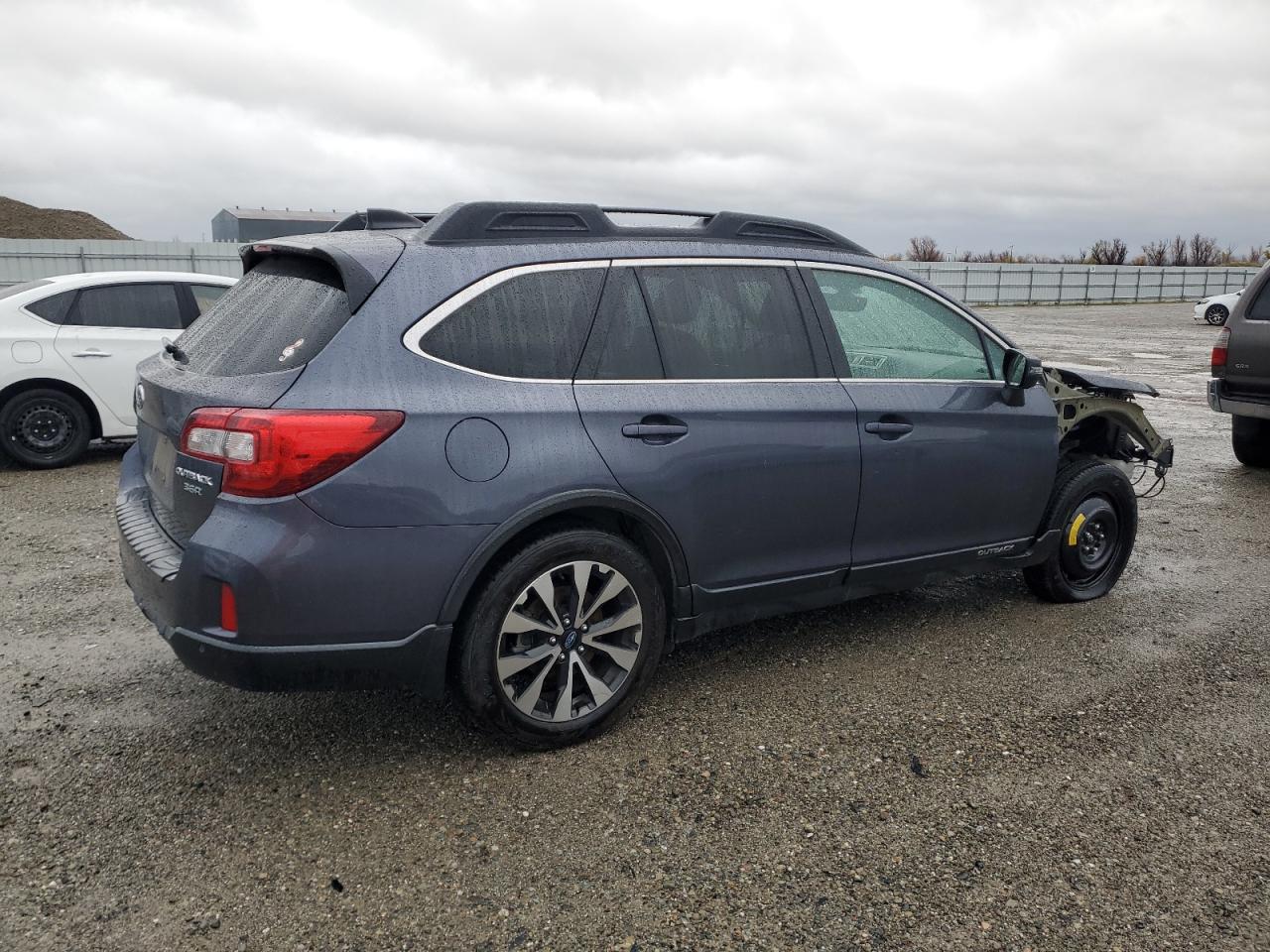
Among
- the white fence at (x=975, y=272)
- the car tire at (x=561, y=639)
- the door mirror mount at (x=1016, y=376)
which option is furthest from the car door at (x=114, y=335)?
the white fence at (x=975, y=272)

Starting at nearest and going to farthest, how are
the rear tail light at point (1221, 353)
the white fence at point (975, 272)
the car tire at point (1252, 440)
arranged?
the rear tail light at point (1221, 353), the car tire at point (1252, 440), the white fence at point (975, 272)

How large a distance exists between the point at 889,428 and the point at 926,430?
0.21 m

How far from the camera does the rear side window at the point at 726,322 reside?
366cm

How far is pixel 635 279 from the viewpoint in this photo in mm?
3627

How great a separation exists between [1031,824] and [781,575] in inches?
48.2

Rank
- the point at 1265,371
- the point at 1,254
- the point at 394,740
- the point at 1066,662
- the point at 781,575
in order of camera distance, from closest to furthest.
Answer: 1. the point at 394,740
2. the point at 781,575
3. the point at 1066,662
4. the point at 1265,371
5. the point at 1,254

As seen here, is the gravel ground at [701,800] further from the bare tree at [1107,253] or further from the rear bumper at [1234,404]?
the bare tree at [1107,253]

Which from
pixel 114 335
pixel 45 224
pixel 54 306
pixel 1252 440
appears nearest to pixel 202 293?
pixel 114 335

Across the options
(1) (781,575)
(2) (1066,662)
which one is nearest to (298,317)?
(1) (781,575)

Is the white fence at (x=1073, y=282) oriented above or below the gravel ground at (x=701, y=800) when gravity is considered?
above

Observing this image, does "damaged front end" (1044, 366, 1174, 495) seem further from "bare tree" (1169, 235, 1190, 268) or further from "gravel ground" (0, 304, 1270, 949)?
"bare tree" (1169, 235, 1190, 268)

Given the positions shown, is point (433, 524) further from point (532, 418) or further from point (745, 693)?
point (745, 693)

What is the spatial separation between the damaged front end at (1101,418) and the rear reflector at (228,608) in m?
3.70

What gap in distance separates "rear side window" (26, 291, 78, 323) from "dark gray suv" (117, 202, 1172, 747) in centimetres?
481
